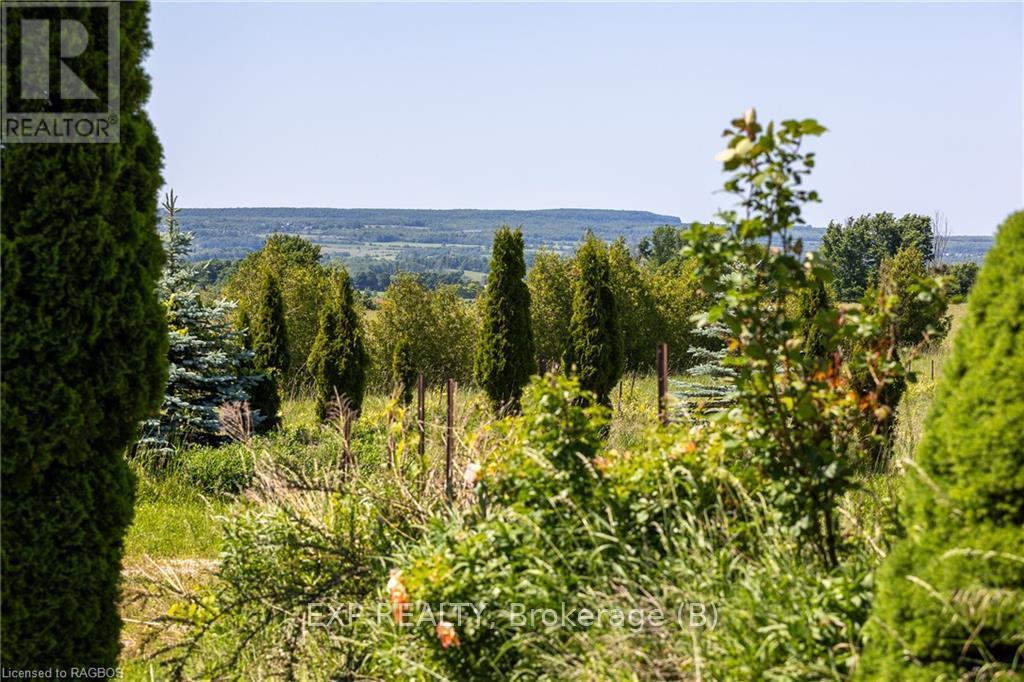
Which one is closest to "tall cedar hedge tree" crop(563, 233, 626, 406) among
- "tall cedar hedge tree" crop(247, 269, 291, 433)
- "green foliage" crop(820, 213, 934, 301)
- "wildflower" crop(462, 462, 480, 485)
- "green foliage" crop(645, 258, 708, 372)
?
"tall cedar hedge tree" crop(247, 269, 291, 433)

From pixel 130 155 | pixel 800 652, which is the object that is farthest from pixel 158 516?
pixel 800 652

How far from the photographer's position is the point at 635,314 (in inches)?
955

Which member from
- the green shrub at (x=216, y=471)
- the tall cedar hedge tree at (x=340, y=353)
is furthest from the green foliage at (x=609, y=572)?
the tall cedar hedge tree at (x=340, y=353)

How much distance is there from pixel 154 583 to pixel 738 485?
3115 millimetres

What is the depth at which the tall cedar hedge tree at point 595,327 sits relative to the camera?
48.0ft

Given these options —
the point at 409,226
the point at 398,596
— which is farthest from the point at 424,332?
the point at 409,226

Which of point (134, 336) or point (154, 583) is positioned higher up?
point (134, 336)

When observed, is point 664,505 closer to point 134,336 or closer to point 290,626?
point 290,626

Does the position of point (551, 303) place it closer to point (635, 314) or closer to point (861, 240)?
point (635, 314)

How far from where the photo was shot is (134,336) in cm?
406

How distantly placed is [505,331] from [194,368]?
478cm

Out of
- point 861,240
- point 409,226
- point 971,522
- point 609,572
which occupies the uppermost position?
point 409,226

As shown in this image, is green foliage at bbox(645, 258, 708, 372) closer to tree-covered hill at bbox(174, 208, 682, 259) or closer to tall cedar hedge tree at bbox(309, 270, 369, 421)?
tall cedar hedge tree at bbox(309, 270, 369, 421)

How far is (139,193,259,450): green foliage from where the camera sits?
1031 cm
